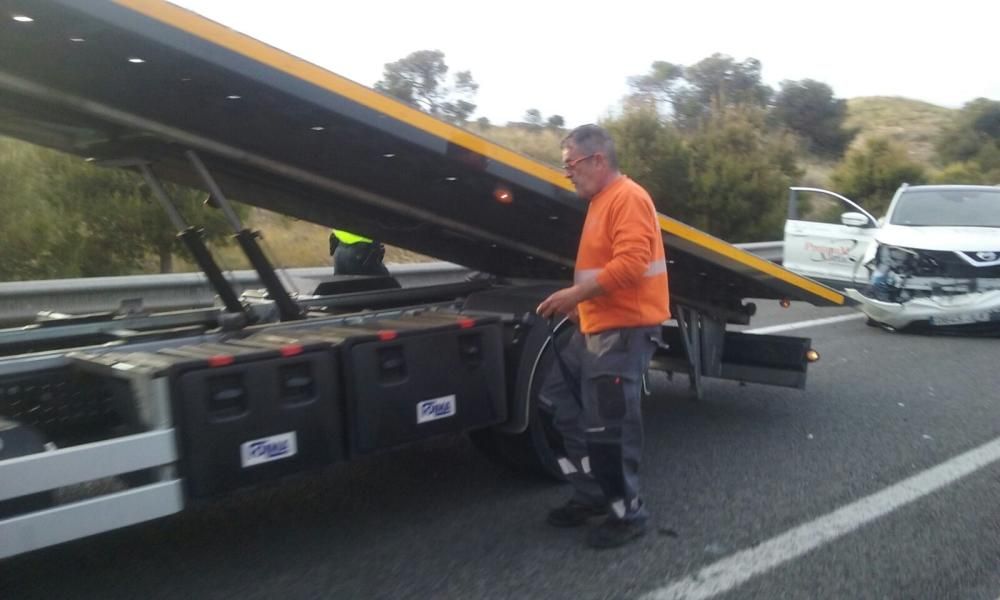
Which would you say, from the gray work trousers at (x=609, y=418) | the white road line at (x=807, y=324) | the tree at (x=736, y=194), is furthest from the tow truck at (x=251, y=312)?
the tree at (x=736, y=194)

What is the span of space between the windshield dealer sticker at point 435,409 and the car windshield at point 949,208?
8754mm

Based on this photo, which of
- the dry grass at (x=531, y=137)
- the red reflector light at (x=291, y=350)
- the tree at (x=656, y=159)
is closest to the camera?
the red reflector light at (x=291, y=350)

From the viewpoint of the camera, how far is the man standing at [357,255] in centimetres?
650

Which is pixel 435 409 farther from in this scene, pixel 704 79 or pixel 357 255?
pixel 704 79

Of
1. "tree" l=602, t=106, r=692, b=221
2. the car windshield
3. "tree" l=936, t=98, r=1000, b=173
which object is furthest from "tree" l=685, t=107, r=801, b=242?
"tree" l=936, t=98, r=1000, b=173

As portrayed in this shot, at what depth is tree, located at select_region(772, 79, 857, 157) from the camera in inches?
2109

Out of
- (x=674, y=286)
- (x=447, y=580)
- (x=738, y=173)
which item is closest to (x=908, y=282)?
(x=674, y=286)

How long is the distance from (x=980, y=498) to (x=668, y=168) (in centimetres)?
1770

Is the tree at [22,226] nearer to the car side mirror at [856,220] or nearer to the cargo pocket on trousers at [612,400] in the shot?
the cargo pocket on trousers at [612,400]

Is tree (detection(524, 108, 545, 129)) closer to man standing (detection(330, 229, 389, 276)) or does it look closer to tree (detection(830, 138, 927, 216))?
tree (detection(830, 138, 927, 216))

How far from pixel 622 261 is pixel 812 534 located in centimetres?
164

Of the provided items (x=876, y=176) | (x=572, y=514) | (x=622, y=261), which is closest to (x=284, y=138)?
(x=622, y=261)

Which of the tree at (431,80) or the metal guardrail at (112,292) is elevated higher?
the tree at (431,80)

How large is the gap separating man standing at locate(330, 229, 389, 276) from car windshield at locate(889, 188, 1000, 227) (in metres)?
7.53
